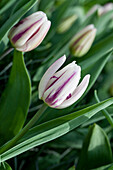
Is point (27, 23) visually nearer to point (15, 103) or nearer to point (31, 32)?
point (31, 32)

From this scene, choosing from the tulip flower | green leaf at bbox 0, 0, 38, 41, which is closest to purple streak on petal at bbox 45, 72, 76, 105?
the tulip flower

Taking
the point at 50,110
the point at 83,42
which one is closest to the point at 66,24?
the point at 83,42

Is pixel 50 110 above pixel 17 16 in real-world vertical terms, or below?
below

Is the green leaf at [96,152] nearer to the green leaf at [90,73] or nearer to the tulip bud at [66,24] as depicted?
the green leaf at [90,73]

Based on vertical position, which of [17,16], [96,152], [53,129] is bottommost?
[96,152]

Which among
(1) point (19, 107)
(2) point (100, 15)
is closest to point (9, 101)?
(1) point (19, 107)

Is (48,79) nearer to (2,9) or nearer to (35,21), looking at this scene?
(35,21)

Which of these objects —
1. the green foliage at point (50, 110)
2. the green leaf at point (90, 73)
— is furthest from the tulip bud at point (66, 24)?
the green leaf at point (90, 73)
